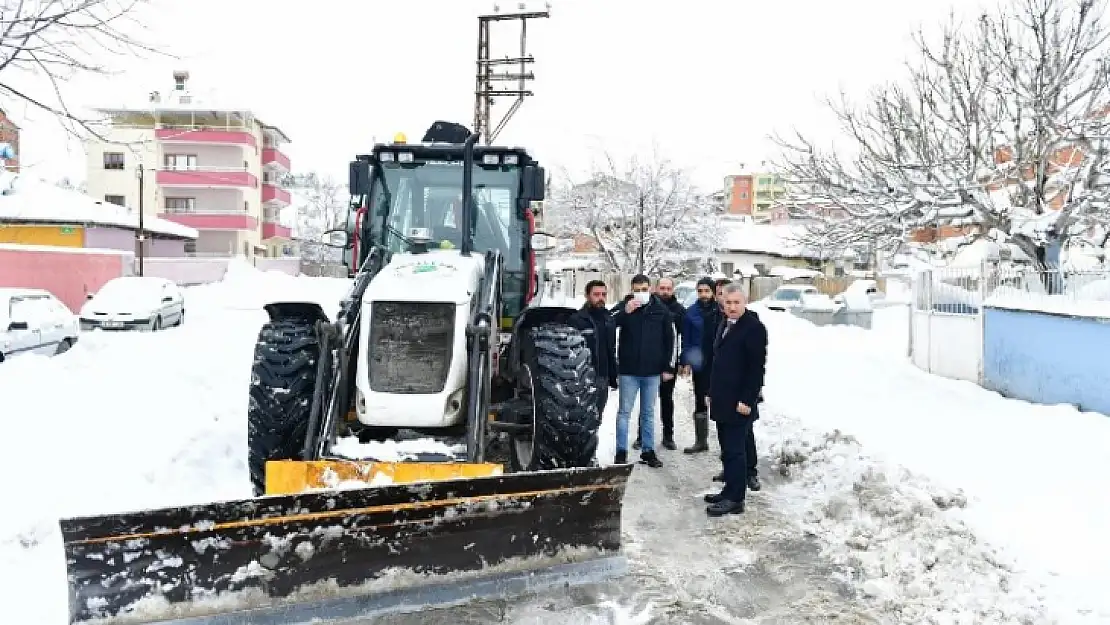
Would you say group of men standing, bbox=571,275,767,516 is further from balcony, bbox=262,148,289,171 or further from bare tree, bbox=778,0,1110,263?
balcony, bbox=262,148,289,171

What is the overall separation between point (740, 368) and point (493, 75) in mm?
19145

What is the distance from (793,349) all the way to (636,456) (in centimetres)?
964

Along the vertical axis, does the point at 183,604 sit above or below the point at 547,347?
below

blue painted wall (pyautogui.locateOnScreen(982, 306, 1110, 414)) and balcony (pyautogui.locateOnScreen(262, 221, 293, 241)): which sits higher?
balcony (pyautogui.locateOnScreen(262, 221, 293, 241))

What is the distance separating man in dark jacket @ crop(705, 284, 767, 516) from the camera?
5754 mm

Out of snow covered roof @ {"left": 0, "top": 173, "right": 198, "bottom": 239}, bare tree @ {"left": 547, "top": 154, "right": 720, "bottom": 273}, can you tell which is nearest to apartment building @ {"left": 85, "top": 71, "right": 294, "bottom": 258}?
snow covered roof @ {"left": 0, "top": 173, "right": 198, "bottom": 239}

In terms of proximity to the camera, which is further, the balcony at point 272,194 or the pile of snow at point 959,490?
the balcony at point 272,194

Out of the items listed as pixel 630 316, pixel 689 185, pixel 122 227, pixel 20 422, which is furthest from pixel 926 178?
pixel 122 227

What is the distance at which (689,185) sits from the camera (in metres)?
39.4

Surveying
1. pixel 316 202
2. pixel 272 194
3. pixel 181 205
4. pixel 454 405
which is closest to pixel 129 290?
pixel 454 405

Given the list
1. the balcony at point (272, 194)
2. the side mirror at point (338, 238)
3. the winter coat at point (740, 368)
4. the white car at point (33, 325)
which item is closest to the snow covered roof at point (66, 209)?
the balcony at point (272, 194)

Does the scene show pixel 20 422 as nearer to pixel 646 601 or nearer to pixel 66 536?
pixel 66 536

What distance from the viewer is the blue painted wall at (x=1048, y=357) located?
860cm

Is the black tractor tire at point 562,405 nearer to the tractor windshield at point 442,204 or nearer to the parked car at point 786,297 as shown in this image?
the tractor windshield at point 442,204
